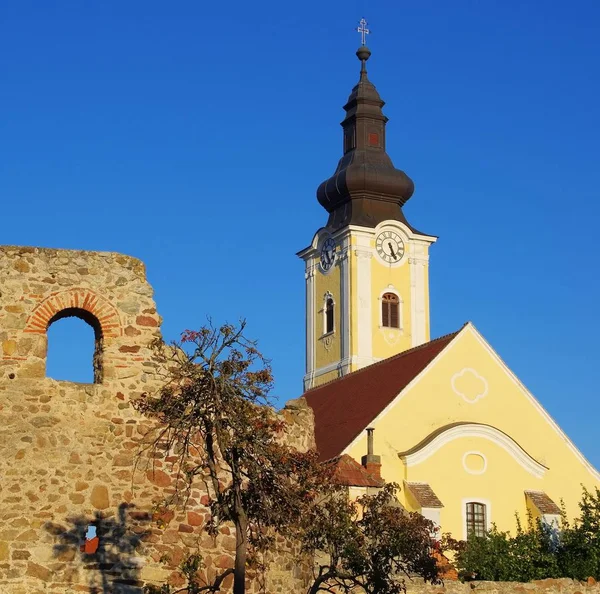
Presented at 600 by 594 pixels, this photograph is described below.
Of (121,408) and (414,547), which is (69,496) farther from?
(414,547)

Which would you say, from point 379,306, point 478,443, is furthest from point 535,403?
point 379,306

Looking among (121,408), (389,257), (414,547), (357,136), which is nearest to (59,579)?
(121,408)

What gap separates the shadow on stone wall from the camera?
12.6 metres

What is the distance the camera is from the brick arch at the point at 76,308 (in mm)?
12945

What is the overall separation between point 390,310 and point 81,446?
34.0 metres

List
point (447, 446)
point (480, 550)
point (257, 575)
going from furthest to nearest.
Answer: point (447, 446)
point (480, 550)
point (257, 575)

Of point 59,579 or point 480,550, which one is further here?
point 480,550

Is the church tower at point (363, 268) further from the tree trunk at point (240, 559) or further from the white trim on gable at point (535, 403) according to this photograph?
the tree trunk at point (240, 559)

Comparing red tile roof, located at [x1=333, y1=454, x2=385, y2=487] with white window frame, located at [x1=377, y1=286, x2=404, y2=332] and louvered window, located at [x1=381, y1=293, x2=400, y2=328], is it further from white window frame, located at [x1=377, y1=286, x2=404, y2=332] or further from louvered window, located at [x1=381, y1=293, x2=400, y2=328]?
louvered window, located at [x1=381, y1=293, x2=400, y2=328]

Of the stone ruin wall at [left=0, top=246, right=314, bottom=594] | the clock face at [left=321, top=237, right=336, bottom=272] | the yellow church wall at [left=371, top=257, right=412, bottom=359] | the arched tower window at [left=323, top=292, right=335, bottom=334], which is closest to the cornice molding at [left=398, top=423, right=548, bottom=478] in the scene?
the stone ruin wall at [left=0, top=246, right=314, bottom=594]

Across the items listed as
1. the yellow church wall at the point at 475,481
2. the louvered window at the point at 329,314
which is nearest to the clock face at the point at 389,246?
the louvered window at the point at 329,314

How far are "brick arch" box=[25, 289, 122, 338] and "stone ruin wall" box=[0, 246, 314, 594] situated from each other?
0.01 m

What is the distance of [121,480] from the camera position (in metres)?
12.9

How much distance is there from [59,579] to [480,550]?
12785mm
